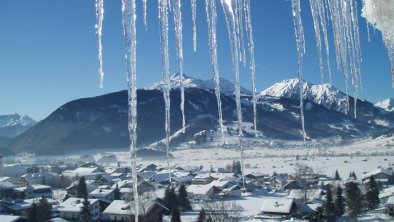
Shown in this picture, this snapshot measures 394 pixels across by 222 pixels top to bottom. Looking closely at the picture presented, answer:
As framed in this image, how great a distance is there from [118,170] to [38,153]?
83.9 meters

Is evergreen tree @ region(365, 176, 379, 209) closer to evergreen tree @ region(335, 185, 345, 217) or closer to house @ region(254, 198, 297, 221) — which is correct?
evergreen tree @ region(335, 185, 345, 217)

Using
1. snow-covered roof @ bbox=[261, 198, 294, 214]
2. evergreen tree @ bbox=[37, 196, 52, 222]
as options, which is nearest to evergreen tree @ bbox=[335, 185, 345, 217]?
snow-covered roof @ bbox=[261, 198, 294, 214]

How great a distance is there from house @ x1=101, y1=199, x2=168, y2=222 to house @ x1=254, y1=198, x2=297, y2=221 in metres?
7.40

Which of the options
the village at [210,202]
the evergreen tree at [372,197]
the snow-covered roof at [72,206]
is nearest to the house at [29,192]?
the village at [210,202]

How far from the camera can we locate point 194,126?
18812 cm

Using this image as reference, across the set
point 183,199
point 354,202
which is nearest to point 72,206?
point 183,199

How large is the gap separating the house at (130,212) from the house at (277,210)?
7.40 metres

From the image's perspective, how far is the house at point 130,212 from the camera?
92.2 ft

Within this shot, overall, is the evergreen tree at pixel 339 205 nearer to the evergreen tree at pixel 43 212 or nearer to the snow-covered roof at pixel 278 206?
the snow-covered roof at pixel 278 206

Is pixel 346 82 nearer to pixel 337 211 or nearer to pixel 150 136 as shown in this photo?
pixel 337 211

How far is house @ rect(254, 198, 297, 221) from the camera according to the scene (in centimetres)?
2865

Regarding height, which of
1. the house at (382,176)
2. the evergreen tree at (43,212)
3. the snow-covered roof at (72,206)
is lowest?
the house at (382,176)

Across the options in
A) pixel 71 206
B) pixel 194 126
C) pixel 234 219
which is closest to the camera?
pixel 234 219

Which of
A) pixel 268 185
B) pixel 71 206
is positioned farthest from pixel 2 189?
pixel 268 185
